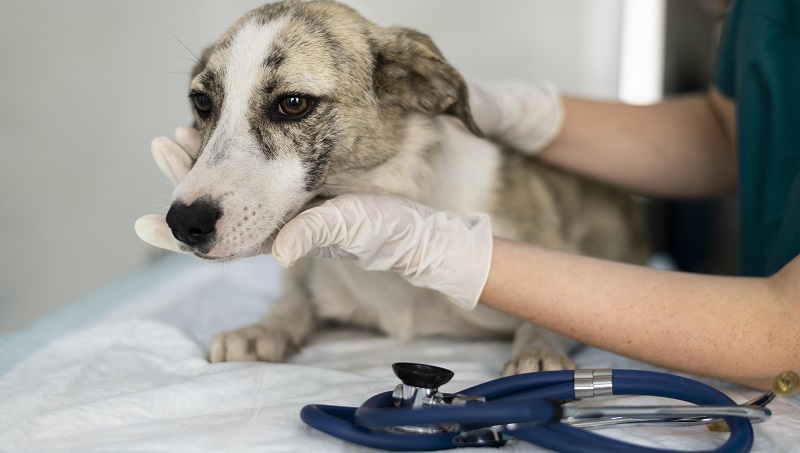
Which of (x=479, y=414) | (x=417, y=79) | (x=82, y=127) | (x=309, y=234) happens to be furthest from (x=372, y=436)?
(x=82, y=127)

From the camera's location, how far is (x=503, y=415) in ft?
2.87

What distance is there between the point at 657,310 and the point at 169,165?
99 cm

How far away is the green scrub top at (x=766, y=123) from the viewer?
163 cm

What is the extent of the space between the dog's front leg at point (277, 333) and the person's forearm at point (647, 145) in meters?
0.83

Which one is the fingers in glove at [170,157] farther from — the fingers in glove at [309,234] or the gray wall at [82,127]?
the fingers in glove at [309,234]

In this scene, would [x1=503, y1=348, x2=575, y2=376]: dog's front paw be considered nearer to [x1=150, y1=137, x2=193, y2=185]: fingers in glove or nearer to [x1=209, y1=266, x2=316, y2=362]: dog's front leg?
[x1=209, y1=266, x2=316, y2=362]: dog's front leg

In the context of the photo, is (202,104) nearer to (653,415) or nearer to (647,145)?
(653,415)

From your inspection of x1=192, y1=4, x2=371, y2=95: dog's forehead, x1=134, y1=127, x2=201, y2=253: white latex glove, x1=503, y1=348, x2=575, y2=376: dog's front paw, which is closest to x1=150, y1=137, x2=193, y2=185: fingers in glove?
x1=134, y1=127, x2=201, y2=253: white latex glove

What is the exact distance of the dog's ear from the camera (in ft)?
5.05

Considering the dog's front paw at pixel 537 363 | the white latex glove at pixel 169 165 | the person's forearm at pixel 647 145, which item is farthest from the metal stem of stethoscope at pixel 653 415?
the person's forearm at pixel 647 145

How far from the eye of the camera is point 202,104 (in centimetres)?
147

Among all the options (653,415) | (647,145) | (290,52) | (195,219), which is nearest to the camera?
(653,415)

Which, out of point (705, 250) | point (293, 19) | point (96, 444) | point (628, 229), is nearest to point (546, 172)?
point (628, 229)

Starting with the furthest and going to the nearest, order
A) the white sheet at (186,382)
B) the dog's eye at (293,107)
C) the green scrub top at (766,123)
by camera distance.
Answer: the green scrub top at (766,123)
the dog's eye at (293,107)
the white sheet at (186,382)
